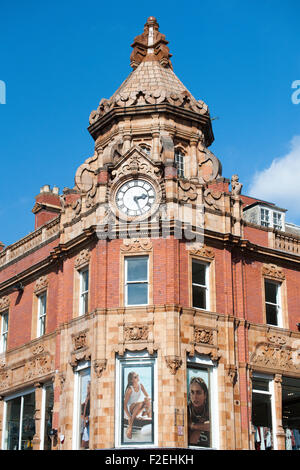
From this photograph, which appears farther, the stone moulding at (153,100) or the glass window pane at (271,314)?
the stone moulding at (153,100)

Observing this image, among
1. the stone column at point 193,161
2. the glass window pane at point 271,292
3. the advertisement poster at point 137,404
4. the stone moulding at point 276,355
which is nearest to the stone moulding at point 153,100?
the stone column at point 193,161

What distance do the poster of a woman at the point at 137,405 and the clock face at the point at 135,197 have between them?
6519 mm

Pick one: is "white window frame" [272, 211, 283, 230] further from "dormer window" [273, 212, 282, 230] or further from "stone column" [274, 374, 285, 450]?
"stone column" [274, 374, 285, 450]

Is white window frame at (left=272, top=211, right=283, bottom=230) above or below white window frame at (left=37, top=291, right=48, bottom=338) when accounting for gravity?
above

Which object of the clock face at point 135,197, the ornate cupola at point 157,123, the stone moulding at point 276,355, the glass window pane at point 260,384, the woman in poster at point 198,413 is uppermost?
the ornate cupola at point 157,123

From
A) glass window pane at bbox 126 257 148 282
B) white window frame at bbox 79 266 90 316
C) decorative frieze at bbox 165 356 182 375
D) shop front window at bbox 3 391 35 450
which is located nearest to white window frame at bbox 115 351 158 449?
decorative frieze at bbox 165 356 182 375

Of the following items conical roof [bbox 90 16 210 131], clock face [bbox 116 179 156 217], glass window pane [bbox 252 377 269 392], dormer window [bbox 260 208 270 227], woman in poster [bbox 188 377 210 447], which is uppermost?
conical roof [bbox 90 16 210 131]

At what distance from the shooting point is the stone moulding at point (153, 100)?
1538 inches

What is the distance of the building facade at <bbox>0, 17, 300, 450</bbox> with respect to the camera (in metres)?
31.8

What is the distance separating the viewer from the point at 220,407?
32344 mm

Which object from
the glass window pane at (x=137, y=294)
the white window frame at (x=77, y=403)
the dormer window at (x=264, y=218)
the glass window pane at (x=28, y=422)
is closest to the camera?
the white window frame at (x=77, y=403)

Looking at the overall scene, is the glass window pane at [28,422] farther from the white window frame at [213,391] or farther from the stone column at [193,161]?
the stone column at [193,161]

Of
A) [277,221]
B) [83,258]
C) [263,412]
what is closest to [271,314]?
[263,412]

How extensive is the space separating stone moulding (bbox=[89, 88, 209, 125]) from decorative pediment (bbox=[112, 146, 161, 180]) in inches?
199
